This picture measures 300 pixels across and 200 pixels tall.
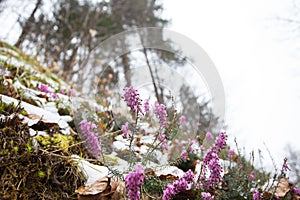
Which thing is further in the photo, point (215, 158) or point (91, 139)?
point (91, 139)

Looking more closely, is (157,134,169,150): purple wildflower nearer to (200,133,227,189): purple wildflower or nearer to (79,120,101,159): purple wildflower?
(200,133,227,189): purple wildflower

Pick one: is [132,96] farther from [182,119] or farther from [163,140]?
[182,119]

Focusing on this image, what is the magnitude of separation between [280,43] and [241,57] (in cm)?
42

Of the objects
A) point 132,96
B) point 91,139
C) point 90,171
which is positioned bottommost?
point 90,171

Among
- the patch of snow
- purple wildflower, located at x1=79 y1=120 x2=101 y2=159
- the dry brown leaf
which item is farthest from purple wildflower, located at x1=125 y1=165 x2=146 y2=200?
the dry brown leaf

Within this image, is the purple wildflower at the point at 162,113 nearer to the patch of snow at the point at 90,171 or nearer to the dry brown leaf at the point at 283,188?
the patch of snow at the point at 90,171

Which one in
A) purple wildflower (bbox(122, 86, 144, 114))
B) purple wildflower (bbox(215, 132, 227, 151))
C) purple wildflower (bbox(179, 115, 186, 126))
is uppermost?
purple wildflower (bbox(179, 115, 186, 126))

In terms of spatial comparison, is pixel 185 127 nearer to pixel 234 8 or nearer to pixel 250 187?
pixel 250 187

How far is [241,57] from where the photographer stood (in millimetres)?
3021

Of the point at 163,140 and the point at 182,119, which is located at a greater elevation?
the point at 182,119

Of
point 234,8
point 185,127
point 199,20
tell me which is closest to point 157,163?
point 185,127

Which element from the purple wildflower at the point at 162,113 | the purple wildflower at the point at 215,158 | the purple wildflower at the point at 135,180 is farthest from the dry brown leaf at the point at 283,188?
the purple wildflower at the point at 135,180

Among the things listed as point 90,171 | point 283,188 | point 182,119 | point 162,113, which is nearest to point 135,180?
point 162,113

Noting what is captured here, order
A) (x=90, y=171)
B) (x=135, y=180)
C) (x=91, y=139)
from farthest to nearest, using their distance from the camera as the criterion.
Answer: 1. (x=91, y=139)
2. (x=90, y=171)
3. (x=135, y=180)
